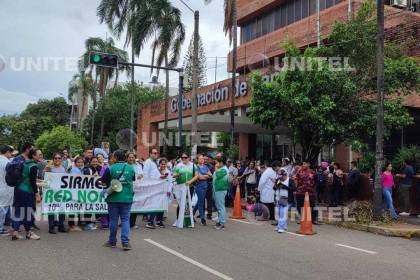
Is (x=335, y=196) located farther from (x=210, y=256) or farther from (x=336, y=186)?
(x=210, y=256)

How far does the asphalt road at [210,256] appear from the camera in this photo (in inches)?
291

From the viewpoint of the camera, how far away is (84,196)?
38.7ft

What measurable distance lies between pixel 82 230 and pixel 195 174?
9.93 feet

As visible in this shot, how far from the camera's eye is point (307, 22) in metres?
29.9

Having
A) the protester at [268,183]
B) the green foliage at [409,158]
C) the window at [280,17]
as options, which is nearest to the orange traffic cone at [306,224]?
the protester at [268,183]

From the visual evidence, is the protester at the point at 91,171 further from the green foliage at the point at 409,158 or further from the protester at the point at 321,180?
the green foliage at the point at 409,158

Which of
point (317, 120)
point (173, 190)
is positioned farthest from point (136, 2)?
point (173, 190)

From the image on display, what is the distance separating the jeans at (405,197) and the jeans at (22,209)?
1106 centimetres

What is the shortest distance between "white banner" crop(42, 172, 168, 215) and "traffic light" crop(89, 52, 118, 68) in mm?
6893

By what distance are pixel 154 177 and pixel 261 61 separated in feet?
71.9

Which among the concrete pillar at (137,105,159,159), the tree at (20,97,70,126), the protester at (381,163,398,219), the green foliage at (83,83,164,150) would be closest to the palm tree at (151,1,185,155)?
the concrete pillar at (137,105,159,159)

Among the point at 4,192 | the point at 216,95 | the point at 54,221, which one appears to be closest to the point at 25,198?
the point at 4,192

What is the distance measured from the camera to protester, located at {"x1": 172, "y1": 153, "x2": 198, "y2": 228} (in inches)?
485

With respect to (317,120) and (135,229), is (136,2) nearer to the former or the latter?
(317,120)
